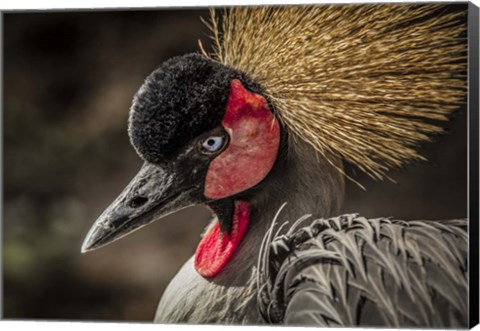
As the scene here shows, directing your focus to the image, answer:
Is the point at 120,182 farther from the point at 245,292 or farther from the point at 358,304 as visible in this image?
the point at 358,304

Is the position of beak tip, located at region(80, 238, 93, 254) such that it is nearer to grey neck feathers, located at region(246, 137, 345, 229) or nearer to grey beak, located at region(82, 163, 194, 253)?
grey beak, located at region(82, 163, 194, 253)

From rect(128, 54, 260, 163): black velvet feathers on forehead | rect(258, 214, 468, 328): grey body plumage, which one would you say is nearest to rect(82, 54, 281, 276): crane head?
rect(128, 54, 260, 163): black velvet feathers on forehead

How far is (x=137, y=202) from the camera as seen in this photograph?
3682 mm

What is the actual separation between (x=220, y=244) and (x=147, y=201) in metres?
0.31

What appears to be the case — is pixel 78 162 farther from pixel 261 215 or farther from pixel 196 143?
pixel 261 215

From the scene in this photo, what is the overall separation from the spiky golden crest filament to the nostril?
0.54 m

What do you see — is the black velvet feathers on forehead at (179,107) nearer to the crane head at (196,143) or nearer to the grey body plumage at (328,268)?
the crane head at (196,143)

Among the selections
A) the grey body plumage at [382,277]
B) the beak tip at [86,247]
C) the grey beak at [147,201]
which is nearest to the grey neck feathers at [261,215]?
the grey body plumage at [382,277]

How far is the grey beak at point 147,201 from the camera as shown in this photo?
12.0ft

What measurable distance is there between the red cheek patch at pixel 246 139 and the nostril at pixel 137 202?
22 cm

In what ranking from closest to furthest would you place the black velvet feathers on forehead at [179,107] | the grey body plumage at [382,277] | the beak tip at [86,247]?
the grey body plumage at [382,277] → the black velvet feathers on forehead at [179,107] → the beak tip at [86,247]

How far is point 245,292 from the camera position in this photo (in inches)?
147

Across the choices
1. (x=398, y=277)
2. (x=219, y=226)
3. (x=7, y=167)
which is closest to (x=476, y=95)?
(x=398, y=277)

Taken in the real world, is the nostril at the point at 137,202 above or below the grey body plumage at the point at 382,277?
above
